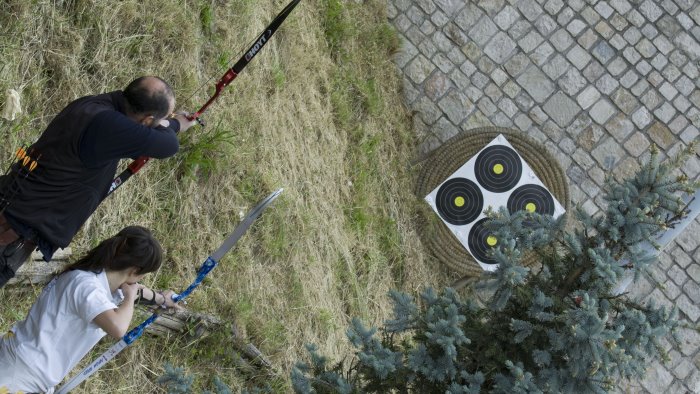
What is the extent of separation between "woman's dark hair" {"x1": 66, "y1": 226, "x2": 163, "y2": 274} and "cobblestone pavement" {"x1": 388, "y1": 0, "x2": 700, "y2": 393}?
16.5 ft

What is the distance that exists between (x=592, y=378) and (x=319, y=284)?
2.92m

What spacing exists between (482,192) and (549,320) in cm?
452

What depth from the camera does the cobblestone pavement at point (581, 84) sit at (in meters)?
7.62

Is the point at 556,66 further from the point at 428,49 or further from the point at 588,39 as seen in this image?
the point at 428,49

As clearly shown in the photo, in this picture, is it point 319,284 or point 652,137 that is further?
point 652,137

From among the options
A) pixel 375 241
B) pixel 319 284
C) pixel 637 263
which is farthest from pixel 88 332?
pixel 375 241

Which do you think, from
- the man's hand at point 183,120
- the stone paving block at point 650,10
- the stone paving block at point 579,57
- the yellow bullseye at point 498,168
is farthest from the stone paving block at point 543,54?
the man's hand at point 183,120

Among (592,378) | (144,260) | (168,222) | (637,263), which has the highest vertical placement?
(637,263)

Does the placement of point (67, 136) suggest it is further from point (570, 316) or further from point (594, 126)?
point (594, 126)

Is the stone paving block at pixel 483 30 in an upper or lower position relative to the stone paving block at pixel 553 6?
lower

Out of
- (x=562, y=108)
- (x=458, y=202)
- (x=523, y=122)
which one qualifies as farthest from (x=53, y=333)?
(x=562, y=108)

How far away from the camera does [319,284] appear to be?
6.00 metres

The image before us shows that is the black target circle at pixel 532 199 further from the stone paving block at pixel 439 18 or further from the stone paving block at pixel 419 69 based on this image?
the stone paving block at pixel 439 18

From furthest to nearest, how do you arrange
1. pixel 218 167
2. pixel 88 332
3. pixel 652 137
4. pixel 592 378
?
pixel 652 137
pixel 218 167
pixel 592 378
pixel 88 332
